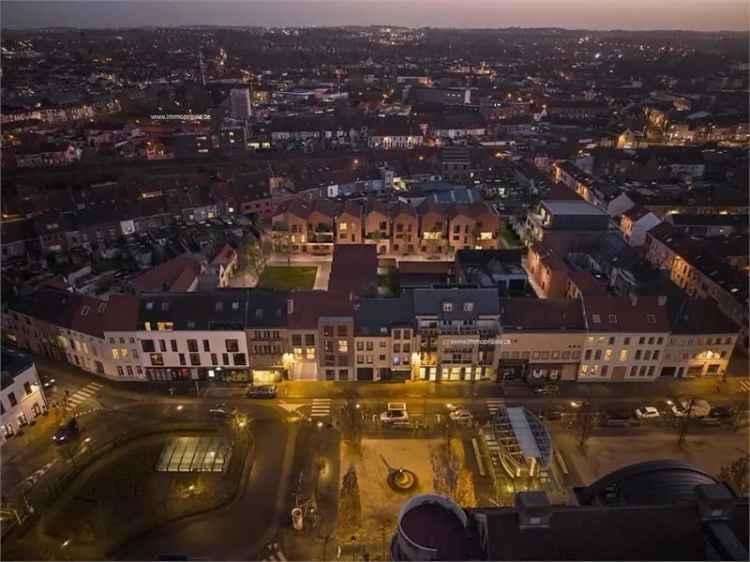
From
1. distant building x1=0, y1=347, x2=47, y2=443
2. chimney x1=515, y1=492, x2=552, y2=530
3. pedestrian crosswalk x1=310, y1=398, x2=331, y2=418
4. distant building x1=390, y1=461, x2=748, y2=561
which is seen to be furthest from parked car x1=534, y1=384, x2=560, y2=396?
distant building x1=0, y1=347, x2=47, y2=443

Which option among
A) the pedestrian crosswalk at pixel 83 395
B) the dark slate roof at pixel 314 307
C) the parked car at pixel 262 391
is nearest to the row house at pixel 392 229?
the dark slate roof at pixel 314 307

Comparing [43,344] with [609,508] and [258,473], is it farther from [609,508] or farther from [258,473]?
[609,508]

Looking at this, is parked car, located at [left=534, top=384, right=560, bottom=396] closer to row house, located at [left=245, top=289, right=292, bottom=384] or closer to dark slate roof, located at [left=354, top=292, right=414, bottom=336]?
dark slate roof, located at [left=354, top=292, right=414, bottom=336]

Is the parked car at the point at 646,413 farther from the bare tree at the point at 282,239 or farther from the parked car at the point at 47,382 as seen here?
the parked car at the point at 47,382

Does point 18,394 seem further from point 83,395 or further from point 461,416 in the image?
point 461,416

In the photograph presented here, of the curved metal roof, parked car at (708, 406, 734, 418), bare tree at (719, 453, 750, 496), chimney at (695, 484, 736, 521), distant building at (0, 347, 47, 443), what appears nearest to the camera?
chimney at (695, 484, 736, 521)

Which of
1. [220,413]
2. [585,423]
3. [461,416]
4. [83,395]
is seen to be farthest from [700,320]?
[83,395]
